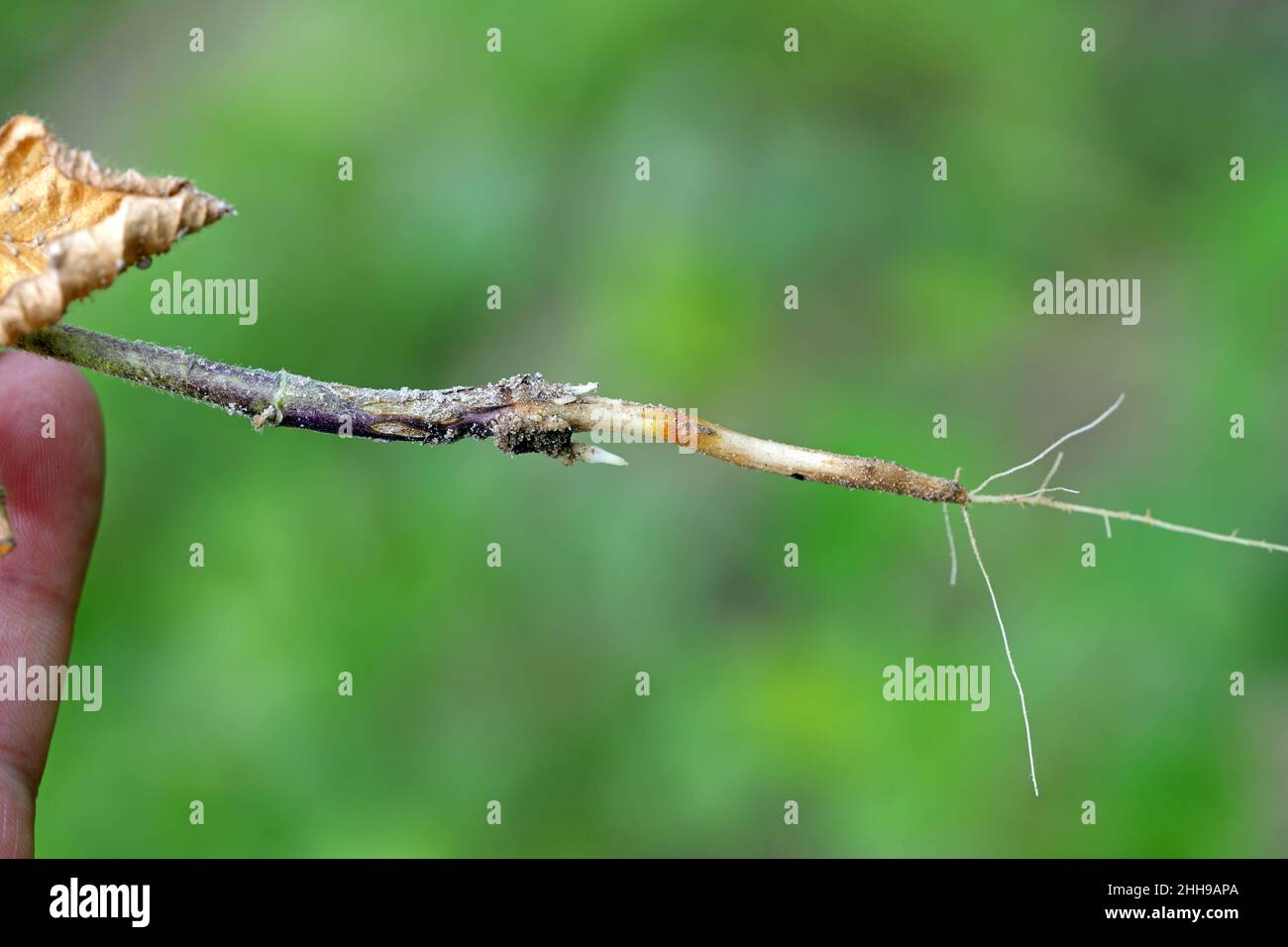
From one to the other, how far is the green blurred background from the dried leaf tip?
1.94 m

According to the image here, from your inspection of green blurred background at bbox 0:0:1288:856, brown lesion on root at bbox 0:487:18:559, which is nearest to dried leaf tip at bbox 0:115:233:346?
brown lesion on root at bbox 0:487:18:559

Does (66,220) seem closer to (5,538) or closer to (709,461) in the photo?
(5,538)

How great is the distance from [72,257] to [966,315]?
414cm

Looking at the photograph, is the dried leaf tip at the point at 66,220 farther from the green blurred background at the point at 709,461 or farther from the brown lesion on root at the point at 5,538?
the green blurred background at the point at 709,461

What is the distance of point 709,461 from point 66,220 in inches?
129

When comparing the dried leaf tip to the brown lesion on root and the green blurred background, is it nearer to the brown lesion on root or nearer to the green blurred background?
the brown lesion on root

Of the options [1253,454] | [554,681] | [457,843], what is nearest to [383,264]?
[554,681]

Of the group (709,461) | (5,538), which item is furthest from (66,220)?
(709,461)

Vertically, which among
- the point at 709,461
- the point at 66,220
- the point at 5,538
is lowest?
the point at 5,538

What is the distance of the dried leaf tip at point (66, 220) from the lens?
207 cm

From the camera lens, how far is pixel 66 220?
7.79ft

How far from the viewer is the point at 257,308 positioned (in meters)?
5.30

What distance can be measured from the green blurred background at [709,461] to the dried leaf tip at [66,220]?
1.94 m

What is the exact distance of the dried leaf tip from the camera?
6.78ft
